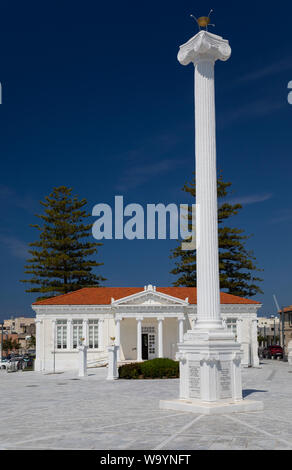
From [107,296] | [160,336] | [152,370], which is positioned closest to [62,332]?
[107,296]

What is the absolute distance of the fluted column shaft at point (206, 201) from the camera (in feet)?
53.0

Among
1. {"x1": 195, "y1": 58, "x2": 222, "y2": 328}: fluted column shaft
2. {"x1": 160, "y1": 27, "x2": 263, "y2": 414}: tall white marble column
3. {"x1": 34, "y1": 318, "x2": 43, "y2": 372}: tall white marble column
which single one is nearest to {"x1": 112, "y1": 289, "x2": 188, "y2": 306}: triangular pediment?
{"x1": 34, "y1": 318, "x2": 43, "y2": 372}: tall white marble column

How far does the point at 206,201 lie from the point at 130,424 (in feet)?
22.4

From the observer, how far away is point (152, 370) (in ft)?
95.0

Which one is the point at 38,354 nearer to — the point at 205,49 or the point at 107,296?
the point at 107,296

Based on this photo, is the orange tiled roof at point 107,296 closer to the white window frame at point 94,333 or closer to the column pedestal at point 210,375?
the white window frame at point 94,333

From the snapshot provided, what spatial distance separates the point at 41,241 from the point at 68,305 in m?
25.7

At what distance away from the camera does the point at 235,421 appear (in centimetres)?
1317

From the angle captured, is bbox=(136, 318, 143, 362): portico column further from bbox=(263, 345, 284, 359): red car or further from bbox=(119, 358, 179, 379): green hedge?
bbox=(263, 345, 284, 359): red car

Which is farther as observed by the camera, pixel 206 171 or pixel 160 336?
pixel 160 336

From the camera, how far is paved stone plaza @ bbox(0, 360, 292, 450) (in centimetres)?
1059

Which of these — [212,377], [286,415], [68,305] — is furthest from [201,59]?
[68,305]

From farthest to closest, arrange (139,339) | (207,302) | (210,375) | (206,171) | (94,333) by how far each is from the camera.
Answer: (94,333), (139,339), (206,171), (207,302), (210,375)

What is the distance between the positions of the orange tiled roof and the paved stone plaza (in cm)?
2125
